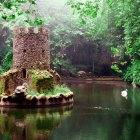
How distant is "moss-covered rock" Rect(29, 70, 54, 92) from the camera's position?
28594 mm

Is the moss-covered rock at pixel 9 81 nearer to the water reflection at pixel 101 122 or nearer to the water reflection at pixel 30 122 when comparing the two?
the water reflection at pixel 30 122

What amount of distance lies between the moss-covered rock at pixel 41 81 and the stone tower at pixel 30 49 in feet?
4.18

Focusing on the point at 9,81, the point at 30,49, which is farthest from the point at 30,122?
the point at 30,49

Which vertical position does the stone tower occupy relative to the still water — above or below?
above

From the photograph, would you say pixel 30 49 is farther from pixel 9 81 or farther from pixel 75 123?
pixel 75 123

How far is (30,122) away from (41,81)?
8.26 metres

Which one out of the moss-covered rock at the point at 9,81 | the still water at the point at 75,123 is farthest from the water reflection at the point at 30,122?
the moss-covered rock at the point at 9,81

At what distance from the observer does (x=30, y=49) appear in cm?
3030

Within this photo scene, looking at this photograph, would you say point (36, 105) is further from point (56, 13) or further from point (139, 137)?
point (56, 13)

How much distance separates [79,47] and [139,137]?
1964 inches

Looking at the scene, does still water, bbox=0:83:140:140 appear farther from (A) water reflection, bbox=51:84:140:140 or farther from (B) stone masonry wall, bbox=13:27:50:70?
(B) stone masonry wall, bbox=13:27:50:70

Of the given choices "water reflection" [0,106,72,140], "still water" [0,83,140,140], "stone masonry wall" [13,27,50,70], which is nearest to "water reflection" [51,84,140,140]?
"still water" [0,83,140,140]

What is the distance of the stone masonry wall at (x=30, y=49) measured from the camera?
30.3 meters

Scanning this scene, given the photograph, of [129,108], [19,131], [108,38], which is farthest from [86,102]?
[108,38]
